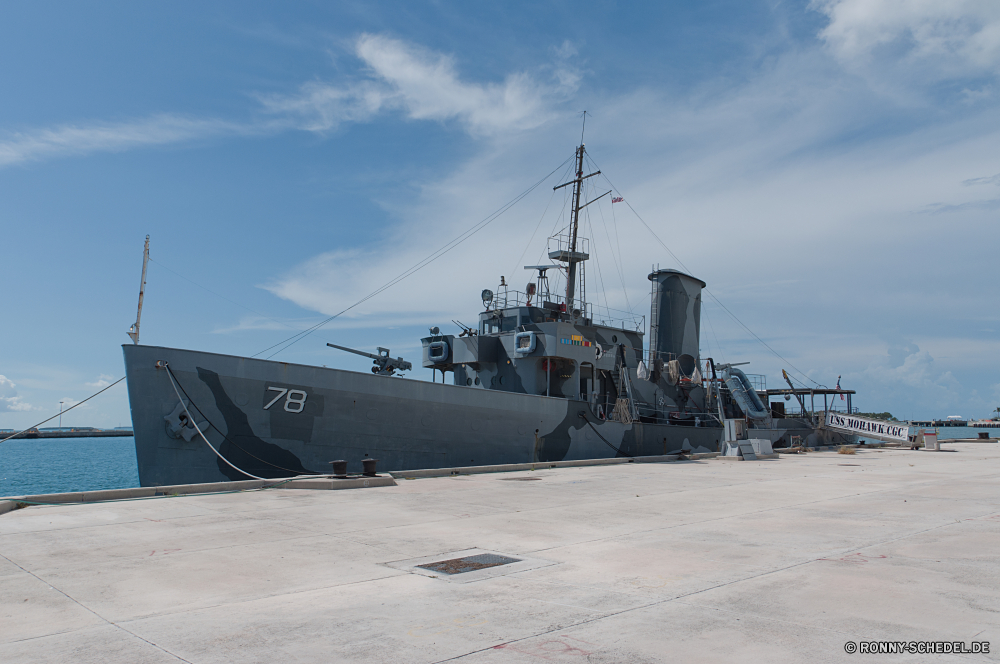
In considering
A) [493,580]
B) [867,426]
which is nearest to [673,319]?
[867,426]

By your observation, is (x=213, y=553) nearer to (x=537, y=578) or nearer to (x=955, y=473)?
(x=537, y=578)

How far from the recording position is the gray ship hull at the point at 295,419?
1233 centimetres

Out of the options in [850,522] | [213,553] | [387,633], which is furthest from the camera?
[850,522]

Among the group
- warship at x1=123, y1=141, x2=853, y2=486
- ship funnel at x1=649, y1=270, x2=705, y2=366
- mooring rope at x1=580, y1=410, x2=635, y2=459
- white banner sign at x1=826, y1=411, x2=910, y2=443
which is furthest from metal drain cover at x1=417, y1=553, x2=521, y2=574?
white banner sign at x1=826, y1=411, x2=910, y2=443

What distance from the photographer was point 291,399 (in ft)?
43.3

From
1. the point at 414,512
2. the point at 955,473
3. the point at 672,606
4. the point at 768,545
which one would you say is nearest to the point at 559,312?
the point at 955,473

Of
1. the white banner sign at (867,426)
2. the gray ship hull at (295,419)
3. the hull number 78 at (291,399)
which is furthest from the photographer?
the white banner sign at (867,426)

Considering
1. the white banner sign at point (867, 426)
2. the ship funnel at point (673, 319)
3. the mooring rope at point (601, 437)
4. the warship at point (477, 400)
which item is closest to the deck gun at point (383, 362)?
the warship at point (477, 400)

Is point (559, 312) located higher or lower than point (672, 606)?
higher

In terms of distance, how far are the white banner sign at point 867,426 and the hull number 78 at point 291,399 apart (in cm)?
2614

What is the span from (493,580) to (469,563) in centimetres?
63

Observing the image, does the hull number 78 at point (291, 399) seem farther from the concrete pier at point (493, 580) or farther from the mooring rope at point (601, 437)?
the mooring rope at point (601, 437)

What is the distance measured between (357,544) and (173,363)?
8.03 metres

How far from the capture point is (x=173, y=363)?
1231 centimetres
